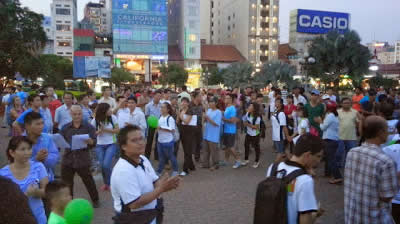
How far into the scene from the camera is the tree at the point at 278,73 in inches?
1939

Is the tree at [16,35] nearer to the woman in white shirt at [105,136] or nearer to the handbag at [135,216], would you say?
the woman in white shirt at [105,136]

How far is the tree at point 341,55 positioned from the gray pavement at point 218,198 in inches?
1061

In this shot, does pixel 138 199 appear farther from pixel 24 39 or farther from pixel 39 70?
pixel 39 70

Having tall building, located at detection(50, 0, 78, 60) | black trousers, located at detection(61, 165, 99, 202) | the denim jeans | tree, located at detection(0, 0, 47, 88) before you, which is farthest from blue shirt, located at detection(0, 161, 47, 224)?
tall building, located at detection(50, 0, 78, 60)

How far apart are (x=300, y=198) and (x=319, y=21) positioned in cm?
4656

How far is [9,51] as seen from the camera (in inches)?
529

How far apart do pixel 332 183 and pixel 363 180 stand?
429cm

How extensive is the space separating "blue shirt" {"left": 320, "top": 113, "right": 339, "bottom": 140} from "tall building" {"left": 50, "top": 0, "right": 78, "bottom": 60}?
89.4 m

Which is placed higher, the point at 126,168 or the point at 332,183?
the point at 126,168

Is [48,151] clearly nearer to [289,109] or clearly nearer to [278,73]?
[289,109]

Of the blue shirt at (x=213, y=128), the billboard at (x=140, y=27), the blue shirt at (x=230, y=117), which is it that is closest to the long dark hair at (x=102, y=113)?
the blue shirt at (x=213, y=128)

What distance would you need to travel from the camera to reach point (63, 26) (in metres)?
89.8

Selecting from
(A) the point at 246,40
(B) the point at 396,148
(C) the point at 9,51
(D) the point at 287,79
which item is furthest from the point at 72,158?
(A) the point at 246,40

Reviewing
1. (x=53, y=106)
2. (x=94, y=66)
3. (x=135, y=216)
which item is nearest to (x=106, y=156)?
(x=135, y=216)
